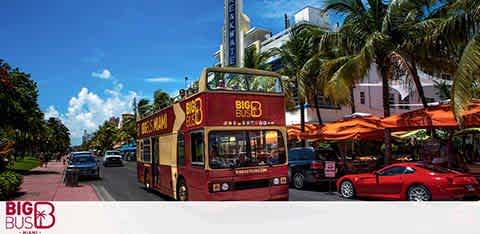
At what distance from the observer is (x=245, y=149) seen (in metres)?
9.47

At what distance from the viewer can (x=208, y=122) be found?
9.09 metres

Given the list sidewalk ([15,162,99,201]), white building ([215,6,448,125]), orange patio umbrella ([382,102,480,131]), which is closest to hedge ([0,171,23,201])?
sidewalk ([15,162,99,201])

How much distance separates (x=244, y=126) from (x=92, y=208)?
4.91 m

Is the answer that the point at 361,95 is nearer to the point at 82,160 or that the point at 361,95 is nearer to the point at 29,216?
the point at 82,160

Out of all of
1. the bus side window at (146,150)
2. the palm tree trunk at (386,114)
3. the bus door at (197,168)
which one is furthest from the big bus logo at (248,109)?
the palm tree trunk at (386,114)

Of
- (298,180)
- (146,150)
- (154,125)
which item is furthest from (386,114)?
(146,150)

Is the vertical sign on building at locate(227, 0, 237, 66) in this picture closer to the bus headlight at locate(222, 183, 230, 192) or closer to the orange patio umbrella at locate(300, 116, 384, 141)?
the orange patio umbrella at locate(300, 116, 384, 141)

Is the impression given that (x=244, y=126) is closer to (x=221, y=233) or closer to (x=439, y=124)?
(x=221, y=233)

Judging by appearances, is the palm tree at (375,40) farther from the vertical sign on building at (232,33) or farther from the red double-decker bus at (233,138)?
the vertical sign on building at (232,33)

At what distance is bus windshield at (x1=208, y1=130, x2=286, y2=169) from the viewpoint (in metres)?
9.15

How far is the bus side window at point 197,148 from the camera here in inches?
364

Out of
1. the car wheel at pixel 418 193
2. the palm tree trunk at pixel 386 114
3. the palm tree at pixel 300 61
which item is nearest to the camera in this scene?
the car wheel at pixel 418 193

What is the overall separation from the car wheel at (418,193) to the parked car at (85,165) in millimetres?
16178

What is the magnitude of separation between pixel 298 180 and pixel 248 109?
7286 millimetres
